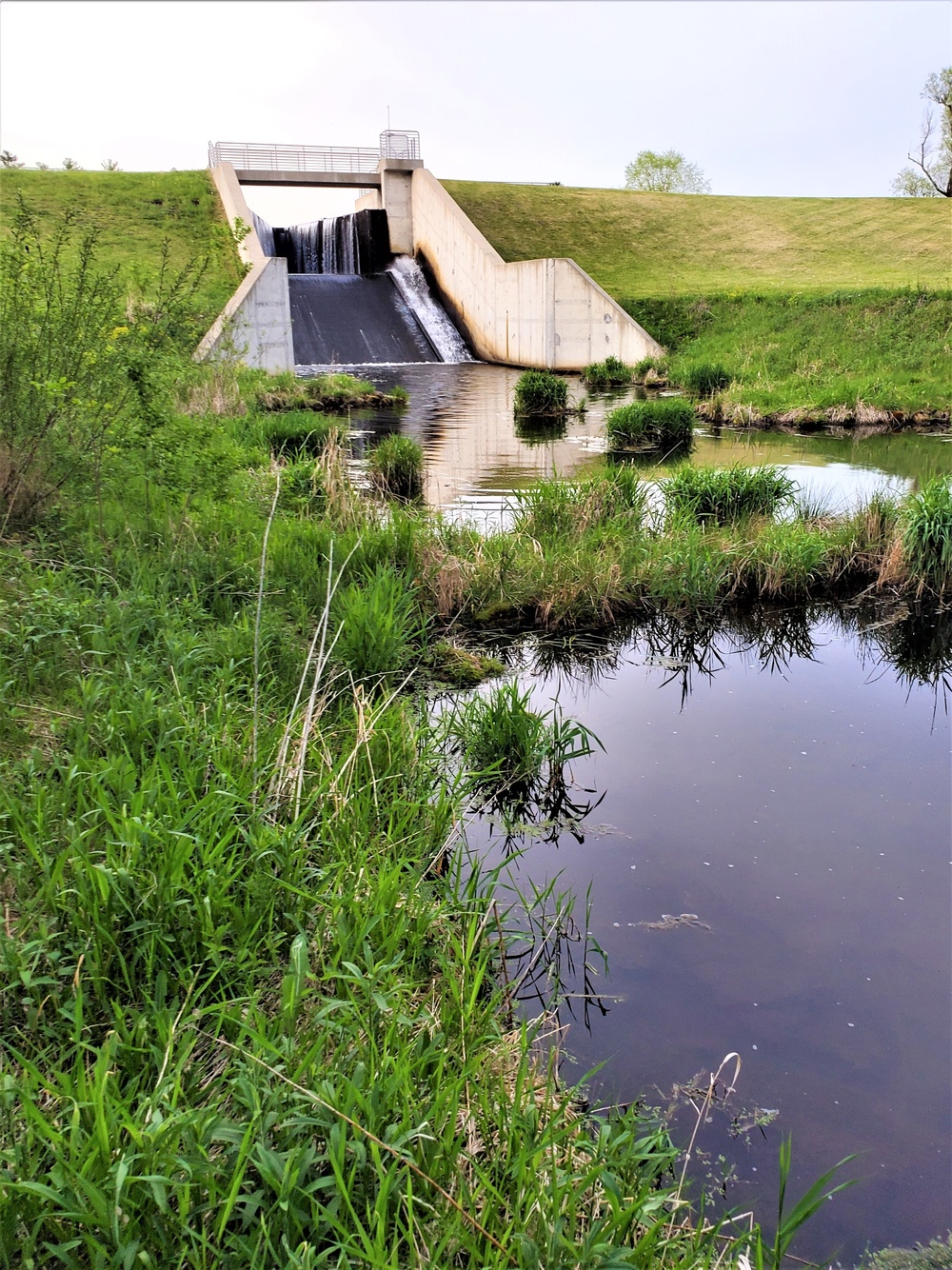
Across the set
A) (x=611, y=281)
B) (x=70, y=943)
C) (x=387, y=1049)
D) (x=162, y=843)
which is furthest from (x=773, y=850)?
(x=611, y=281)

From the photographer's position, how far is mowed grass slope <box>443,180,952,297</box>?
1070 inches

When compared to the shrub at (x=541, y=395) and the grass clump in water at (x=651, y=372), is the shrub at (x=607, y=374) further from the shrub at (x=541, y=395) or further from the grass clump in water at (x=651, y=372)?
the shrub at (x=541, y=395)

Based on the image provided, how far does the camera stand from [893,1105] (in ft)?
9.32

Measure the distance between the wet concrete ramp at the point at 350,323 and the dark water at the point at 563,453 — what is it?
645cm

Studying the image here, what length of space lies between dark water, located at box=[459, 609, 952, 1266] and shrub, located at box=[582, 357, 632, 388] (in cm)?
1644

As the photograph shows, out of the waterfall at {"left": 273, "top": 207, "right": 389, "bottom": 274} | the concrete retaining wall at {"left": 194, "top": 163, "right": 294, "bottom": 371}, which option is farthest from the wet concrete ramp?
the concrete retaining wall at {"left": 194, "top": 163, "right": 294, "bottom": 371}

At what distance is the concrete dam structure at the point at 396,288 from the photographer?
912 inches

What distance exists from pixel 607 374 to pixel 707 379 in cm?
396

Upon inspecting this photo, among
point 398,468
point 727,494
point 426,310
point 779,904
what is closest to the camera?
point 779,904

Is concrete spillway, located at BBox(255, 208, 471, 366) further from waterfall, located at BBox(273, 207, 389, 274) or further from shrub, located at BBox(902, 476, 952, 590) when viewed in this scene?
shrub, located at BBox(902, 476, 952, 590)

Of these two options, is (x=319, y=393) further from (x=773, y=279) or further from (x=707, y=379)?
(x=773, y=279)

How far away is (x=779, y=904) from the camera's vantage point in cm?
375

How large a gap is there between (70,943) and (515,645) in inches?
162

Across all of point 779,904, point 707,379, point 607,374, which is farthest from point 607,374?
point 779,904
